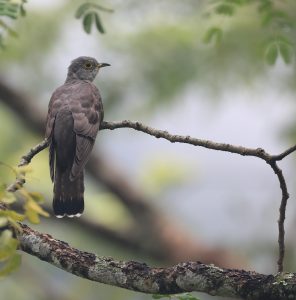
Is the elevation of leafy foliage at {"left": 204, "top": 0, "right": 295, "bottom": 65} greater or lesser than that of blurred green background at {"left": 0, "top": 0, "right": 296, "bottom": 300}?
lesser

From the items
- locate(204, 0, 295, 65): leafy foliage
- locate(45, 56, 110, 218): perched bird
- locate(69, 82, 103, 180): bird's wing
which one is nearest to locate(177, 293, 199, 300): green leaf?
locate(45, 56, 110, 218): perched bird

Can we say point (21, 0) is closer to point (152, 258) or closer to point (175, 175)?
point (152, 258)

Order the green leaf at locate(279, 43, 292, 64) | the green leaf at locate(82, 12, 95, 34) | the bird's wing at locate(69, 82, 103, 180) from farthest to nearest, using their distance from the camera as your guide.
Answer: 1. the bird's wing at locate(69, 82, 103, 180)
2. the green leaf at locate(279, 43, 292, 64)
3. the green leaf at locate(82, 12, 95, 34)

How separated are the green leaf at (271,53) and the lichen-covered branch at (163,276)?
208 centimetres

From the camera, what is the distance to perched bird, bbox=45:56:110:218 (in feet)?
20.1

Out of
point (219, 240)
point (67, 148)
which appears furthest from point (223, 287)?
point (219, 240)

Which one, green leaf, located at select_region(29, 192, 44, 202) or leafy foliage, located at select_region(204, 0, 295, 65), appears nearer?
green leaf, located at select_region(29, 192, 44, 202)

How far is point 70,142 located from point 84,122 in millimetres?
190

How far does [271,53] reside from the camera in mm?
6152

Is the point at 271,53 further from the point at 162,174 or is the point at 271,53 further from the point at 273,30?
the point at 162,174

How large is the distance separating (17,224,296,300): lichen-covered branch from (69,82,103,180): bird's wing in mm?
1443

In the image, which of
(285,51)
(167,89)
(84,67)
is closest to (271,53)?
(285,51)

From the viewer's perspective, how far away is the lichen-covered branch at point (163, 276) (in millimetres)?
4367

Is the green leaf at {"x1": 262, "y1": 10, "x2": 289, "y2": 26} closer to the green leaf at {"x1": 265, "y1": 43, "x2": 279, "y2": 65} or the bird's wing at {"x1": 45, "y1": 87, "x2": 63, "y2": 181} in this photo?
the green leaf at {"x1": 265, "y1": 43, "x2": 279, "y2": 65}
